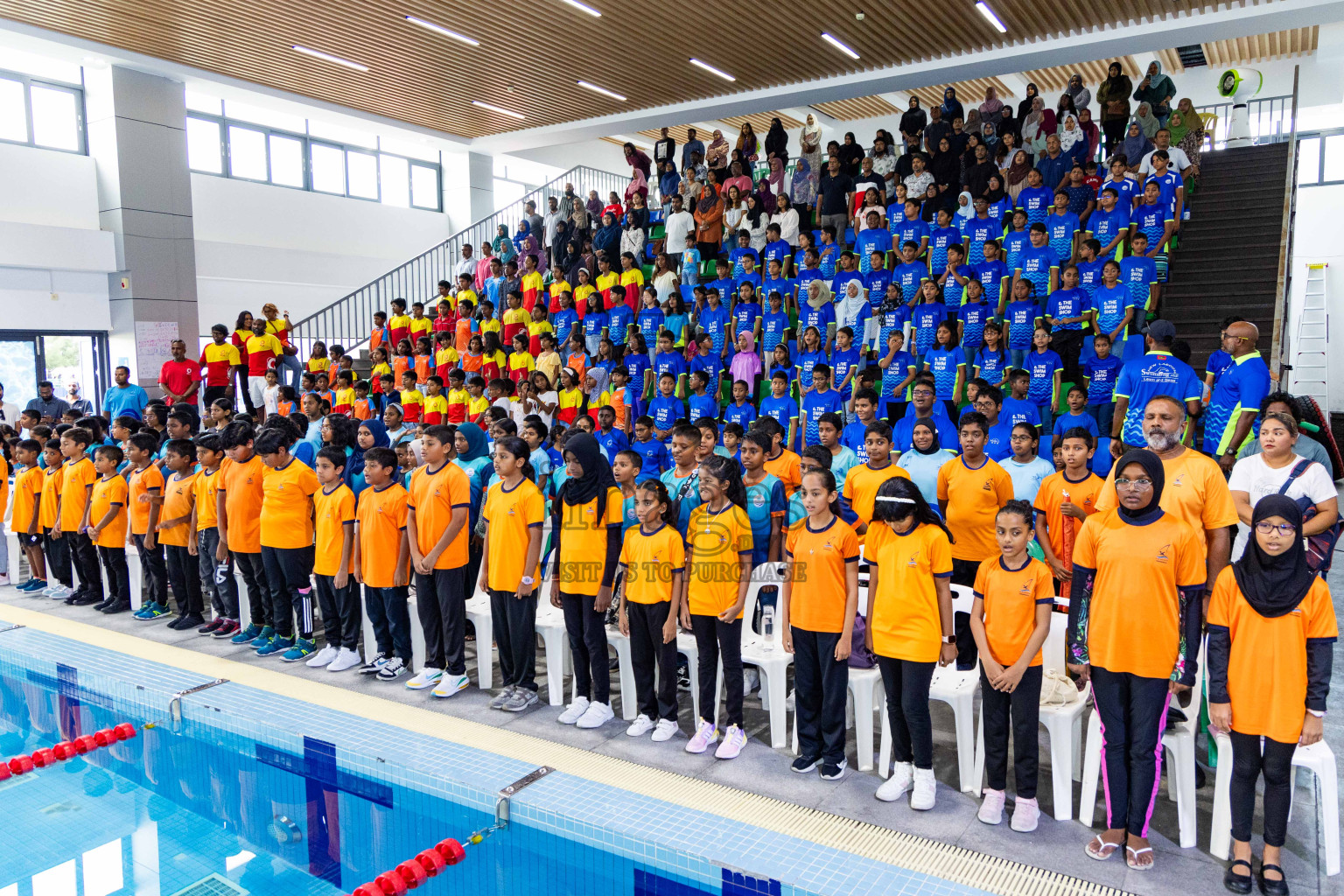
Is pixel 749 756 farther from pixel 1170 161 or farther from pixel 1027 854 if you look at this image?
pixel 1170 161

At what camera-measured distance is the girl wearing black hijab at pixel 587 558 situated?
177 inches

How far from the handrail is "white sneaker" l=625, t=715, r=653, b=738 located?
6875mm

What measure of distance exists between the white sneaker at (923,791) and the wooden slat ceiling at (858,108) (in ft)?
50.3

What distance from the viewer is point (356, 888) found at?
3598 millimetres

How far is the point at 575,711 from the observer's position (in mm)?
4680

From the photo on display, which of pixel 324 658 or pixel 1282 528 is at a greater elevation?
pixel 1282 528

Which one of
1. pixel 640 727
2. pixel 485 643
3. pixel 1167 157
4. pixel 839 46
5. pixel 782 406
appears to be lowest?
pixel 640 727

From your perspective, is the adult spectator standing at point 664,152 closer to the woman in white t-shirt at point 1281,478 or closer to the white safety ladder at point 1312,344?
the woman in white t-shirt at point 1281,478

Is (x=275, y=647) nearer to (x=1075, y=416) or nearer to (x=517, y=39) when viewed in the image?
(x=1075, y=416)

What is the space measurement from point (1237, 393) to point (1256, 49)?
464 inches

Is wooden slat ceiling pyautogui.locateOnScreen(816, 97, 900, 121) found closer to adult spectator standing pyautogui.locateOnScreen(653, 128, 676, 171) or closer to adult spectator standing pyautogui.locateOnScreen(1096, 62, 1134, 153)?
adult spectator standing pyautogui.locateOnScreen(653, 128, 676, 171)

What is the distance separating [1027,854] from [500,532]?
9.77ft

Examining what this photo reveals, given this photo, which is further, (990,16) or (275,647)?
(990,16)

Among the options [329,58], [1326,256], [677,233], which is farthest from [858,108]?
[329,58]
